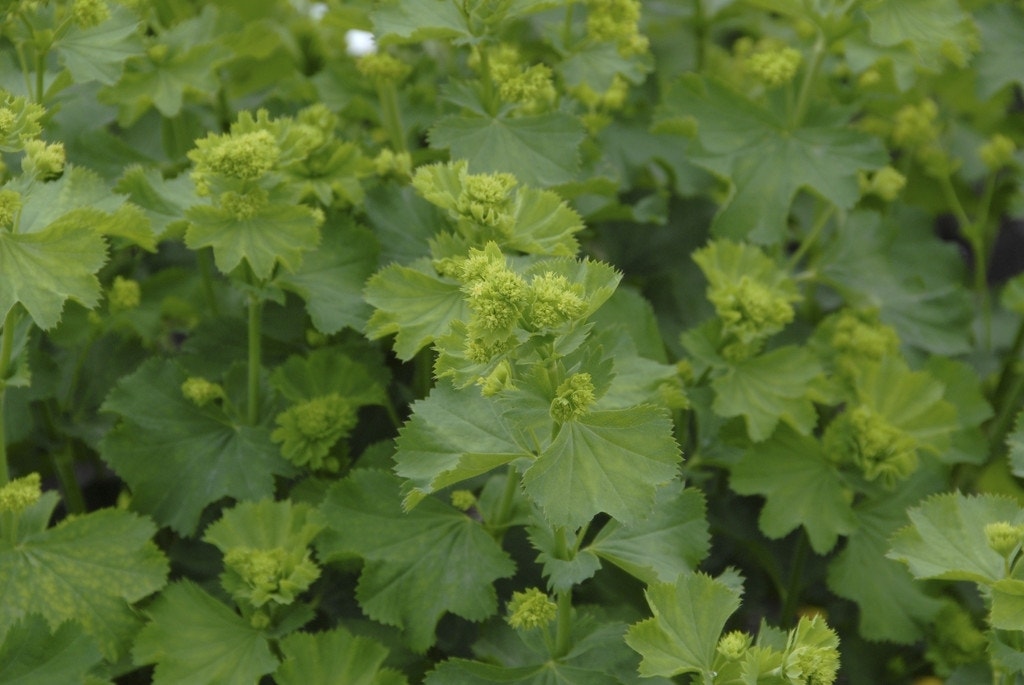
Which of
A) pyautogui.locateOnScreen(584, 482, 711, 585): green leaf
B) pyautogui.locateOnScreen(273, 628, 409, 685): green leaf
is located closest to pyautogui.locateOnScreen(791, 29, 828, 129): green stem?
pyautogui.locateOnScreen(584, 482, 711, 585): green leaf

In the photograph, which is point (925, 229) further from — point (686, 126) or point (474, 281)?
point (474, 281)

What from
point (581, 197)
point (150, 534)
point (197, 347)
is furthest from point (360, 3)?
point (150, 534)

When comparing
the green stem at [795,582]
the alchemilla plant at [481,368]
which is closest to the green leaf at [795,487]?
the alchemilla plant at [481,368]

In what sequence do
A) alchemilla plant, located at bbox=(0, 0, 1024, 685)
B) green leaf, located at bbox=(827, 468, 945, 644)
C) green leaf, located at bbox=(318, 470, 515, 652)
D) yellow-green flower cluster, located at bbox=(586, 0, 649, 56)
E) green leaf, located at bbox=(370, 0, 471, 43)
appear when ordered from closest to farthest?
alchemilla plant, located at bbox=(0, 0, 1024, 685)
green leaf, located at bbox=(318, 470, 515, 652)
green leaf, located at bbox=(370, 0, 471, 43)
green leaf, located at bbox=(827, 468, 945, 644)
yellow-green flower cluster, located at bbox=(586, 0, 649, 56)

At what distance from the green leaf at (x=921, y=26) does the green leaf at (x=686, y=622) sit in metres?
0.87

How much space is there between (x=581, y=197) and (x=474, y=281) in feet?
2.23

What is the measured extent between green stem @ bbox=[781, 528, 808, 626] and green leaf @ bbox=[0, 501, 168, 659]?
35.1 inches

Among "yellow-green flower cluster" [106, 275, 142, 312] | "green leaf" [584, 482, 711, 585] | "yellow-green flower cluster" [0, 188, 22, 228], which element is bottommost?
"green leaf" [584, 482, 711, 585]

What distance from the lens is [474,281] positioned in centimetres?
113

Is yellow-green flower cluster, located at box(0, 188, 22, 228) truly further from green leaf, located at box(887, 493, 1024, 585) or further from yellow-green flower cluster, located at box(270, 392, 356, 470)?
green leaf, located at box(887, 493, 1024, 585)

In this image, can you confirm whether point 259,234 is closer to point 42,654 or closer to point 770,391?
point 42,654

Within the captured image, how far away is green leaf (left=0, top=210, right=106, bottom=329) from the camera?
1.23m

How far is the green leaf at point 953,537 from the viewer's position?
1239 mm

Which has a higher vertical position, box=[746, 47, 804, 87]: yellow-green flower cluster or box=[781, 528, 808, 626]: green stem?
box=[746, 47, 804, 87]: yellow-green flower cluster
